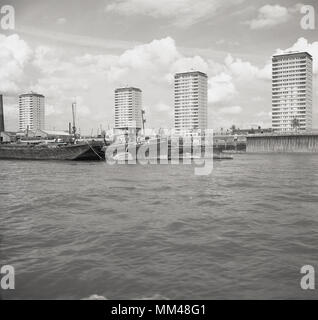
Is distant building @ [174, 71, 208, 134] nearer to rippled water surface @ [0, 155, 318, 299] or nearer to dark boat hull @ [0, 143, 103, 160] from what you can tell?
dark boat hull @ [0, 143, 103, 160]

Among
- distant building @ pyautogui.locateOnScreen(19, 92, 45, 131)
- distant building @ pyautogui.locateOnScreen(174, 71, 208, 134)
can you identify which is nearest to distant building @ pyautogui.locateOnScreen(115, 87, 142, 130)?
distant building @ pyautogui.locateOnScreen(174, 71, 208, 134)

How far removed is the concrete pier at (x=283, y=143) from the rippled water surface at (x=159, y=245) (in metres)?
65.1

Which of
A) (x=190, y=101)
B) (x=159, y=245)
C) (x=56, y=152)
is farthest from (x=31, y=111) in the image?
(x=159, y=245)

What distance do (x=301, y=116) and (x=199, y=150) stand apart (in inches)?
4027

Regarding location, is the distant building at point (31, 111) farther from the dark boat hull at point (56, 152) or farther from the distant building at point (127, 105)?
the dark boat hull at point (56, 152)

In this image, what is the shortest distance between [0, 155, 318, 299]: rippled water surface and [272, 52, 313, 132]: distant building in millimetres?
148256

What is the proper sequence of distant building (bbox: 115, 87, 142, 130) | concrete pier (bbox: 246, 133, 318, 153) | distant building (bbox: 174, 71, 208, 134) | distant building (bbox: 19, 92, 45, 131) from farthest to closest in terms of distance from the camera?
distant building (bbox: 115, 87, 142, 130) < distant building (bbox: 174, 71, 208, 134) < distant building (bbox: 19, 92, 45, 131) < concrete pier (bbox: 246, 133, 318, 153)

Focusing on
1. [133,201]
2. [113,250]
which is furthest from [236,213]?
[113,250]

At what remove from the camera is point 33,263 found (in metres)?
8.84

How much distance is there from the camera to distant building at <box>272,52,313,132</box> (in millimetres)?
→ 154625

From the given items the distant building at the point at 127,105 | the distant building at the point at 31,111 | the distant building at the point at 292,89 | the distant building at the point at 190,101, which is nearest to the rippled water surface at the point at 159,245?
the distant building at the point at 292,89

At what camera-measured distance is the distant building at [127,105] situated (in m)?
187
